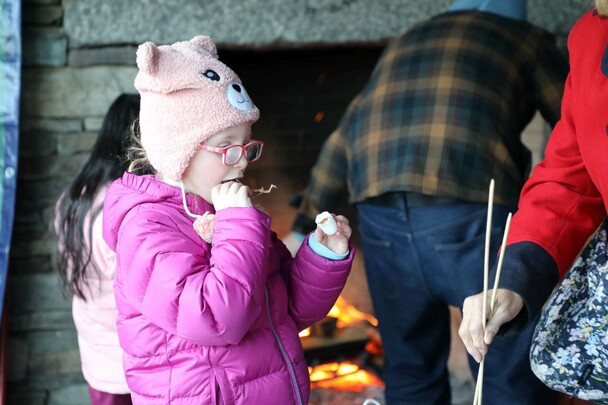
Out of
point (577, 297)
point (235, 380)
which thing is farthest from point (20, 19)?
point (577, 297)

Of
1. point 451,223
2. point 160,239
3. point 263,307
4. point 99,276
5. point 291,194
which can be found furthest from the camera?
point 291,194

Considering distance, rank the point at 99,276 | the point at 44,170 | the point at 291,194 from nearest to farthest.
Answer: the point at 99,276
the point at 44,170
the point at 291,194

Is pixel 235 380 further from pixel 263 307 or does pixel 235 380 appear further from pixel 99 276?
pixel 99 276

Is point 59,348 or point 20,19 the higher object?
point 20,19

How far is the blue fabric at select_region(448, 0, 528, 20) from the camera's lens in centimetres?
269

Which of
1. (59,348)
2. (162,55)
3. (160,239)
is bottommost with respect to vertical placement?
(59,348)

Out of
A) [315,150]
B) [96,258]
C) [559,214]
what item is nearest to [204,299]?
[559,214]

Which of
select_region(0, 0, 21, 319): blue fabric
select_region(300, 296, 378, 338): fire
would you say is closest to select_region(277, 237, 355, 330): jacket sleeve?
select_region(0, 0, 21, 319): blue fabric

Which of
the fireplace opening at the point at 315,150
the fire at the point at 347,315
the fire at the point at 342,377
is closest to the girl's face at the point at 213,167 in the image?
the fireplace opening at the point at 315,150

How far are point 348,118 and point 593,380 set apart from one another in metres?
1.39

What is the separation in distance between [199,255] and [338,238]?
0.99 ft

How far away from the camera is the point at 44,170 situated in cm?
280

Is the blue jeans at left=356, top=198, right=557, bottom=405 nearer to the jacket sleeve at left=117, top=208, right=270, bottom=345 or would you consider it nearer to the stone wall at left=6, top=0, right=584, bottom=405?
the stone wall at left=6, top=0, right=584, bottom=405

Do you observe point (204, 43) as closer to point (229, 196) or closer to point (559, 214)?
point (229, 196)
